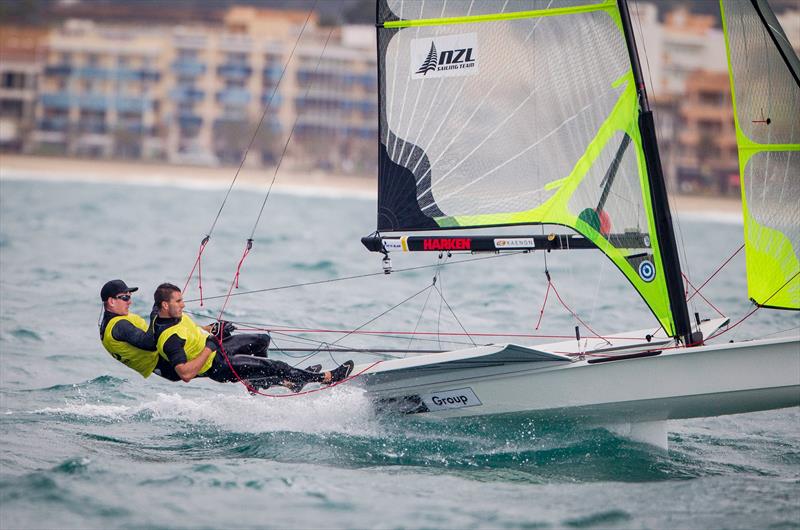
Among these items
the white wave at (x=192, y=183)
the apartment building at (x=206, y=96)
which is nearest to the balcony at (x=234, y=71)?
the apartment building at (x=206, y=96)

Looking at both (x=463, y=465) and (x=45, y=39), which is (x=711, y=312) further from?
(x=45, y=39)

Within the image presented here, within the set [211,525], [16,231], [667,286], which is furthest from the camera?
[16,231]

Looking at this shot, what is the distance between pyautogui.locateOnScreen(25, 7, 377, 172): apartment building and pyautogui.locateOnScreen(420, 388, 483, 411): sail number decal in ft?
170

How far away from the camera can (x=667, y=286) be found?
570cm

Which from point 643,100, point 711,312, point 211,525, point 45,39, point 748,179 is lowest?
point 211,525

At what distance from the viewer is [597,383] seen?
544 centimetres

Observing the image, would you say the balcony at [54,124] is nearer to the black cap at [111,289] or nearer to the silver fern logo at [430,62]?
the black cap at [111,289]

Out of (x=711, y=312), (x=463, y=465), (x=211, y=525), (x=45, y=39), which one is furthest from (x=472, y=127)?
(x=45, y=39)

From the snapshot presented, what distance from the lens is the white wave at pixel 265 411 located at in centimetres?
590

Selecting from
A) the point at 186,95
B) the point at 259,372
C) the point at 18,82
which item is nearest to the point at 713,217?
the point at 186,95

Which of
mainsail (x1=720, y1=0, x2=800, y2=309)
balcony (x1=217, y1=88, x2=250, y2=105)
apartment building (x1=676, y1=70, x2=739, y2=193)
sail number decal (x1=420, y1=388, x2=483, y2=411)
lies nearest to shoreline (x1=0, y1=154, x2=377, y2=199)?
balcony (x1=217, y1=88, x2=250, y2=105)

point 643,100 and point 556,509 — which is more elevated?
point 643,100

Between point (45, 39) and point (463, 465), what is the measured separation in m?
62.5

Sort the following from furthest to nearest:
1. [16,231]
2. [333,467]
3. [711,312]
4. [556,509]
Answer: [16,231] < [711,312] < [333,467] < [556,509]
